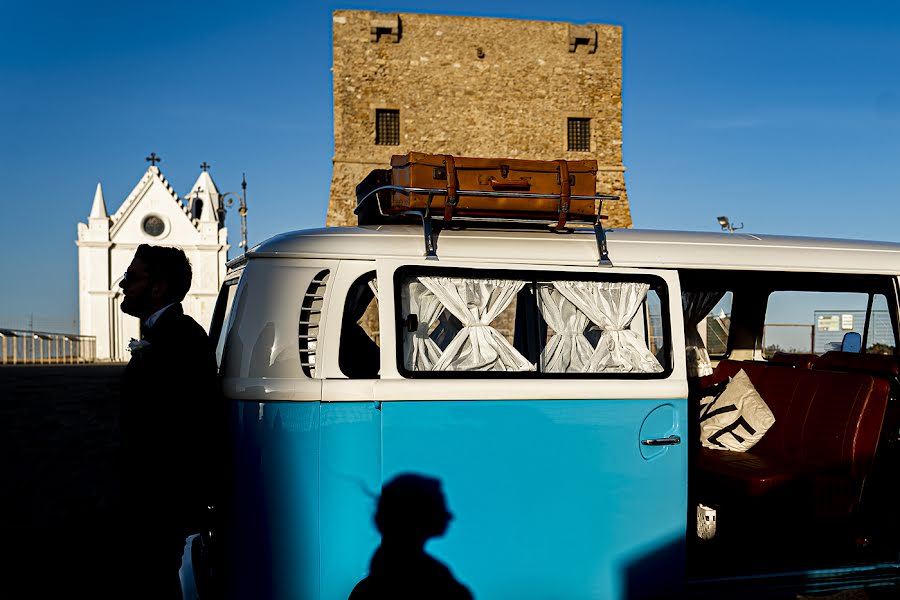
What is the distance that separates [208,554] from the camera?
3447mm

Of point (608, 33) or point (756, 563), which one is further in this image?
point (608, 33)

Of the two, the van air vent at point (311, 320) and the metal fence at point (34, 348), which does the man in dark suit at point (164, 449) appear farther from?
the metal fence at point (34, 348)

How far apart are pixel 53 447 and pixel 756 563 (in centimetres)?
935

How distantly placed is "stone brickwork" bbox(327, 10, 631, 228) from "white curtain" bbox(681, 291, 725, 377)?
69.7 ft

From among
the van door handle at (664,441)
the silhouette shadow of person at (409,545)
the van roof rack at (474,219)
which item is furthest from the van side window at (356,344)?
the van door handle at (664,441)

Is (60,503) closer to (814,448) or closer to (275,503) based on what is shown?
(275,503)

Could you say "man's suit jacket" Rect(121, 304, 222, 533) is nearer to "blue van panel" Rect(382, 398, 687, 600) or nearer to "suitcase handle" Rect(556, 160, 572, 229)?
"blue van panel" Rect(382, 398, 687, 600)

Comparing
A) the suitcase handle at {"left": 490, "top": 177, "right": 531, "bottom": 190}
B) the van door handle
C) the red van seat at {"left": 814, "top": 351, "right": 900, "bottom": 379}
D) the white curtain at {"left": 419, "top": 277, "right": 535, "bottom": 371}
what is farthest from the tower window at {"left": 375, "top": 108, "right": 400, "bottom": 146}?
the van door handle

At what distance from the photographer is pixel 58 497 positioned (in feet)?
25.4

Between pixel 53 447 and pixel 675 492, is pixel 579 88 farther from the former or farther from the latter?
pixel 675 492

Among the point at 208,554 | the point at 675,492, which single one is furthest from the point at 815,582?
the point at 208,554

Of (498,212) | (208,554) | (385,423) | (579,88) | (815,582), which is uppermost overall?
(579,88)

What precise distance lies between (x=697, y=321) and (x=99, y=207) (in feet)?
167

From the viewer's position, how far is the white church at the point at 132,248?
157 ft
